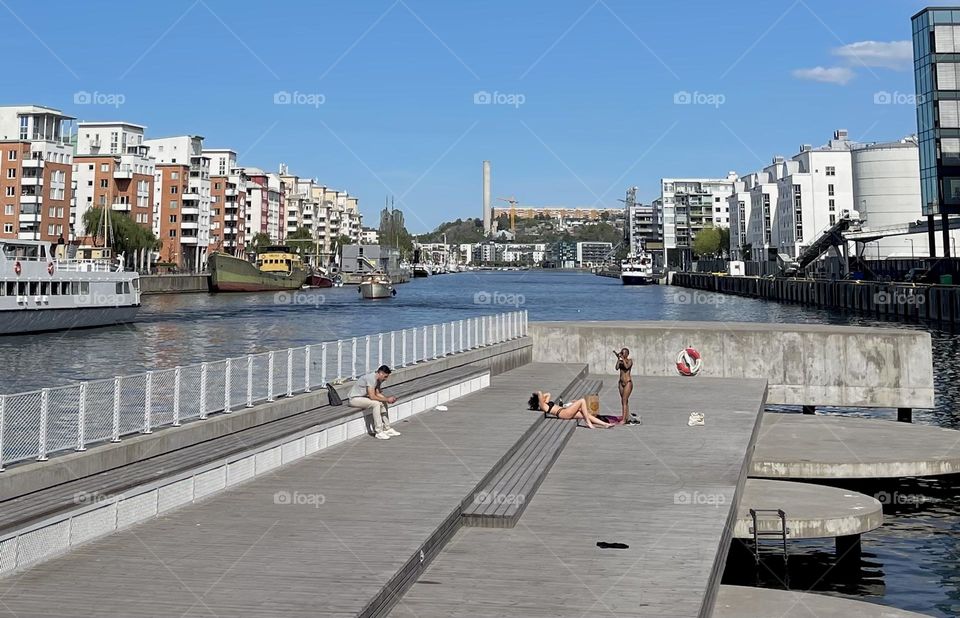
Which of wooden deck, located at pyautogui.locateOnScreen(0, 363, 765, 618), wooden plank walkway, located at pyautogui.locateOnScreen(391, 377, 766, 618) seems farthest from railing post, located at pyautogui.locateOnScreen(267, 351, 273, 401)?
wooden plank walkway, located at pyautogui.locateOnScreen(391, 377, 766, 618)

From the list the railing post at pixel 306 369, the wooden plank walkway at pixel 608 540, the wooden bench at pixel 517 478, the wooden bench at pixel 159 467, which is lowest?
the wooden plank walkway at pixel 608 540

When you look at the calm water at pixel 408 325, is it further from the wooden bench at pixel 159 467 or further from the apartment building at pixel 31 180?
the apartment building at pixel 31 180

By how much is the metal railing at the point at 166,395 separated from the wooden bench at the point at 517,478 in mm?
5258

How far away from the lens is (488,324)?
3366 centimetres

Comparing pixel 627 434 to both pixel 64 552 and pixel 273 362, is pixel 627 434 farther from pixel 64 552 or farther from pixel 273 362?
pixel 64 552

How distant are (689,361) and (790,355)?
3.58m

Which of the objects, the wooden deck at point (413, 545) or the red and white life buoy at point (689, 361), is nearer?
the wooden deck at point (413, 545)

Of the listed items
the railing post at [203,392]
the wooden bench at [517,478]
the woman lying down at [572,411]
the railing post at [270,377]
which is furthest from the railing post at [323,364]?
the woman lying down at [572,411]

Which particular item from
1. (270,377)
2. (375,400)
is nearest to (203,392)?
(270,377)

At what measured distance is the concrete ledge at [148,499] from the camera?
1044 cm

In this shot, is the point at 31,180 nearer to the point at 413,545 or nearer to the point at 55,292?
the point at 55,292

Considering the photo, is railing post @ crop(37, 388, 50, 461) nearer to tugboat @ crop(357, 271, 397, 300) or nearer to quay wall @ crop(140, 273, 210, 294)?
quay wall @ crop(140, 273, 210, 294)

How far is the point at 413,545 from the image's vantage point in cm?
1136

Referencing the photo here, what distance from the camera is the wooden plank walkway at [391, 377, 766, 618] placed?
999 centimetres
